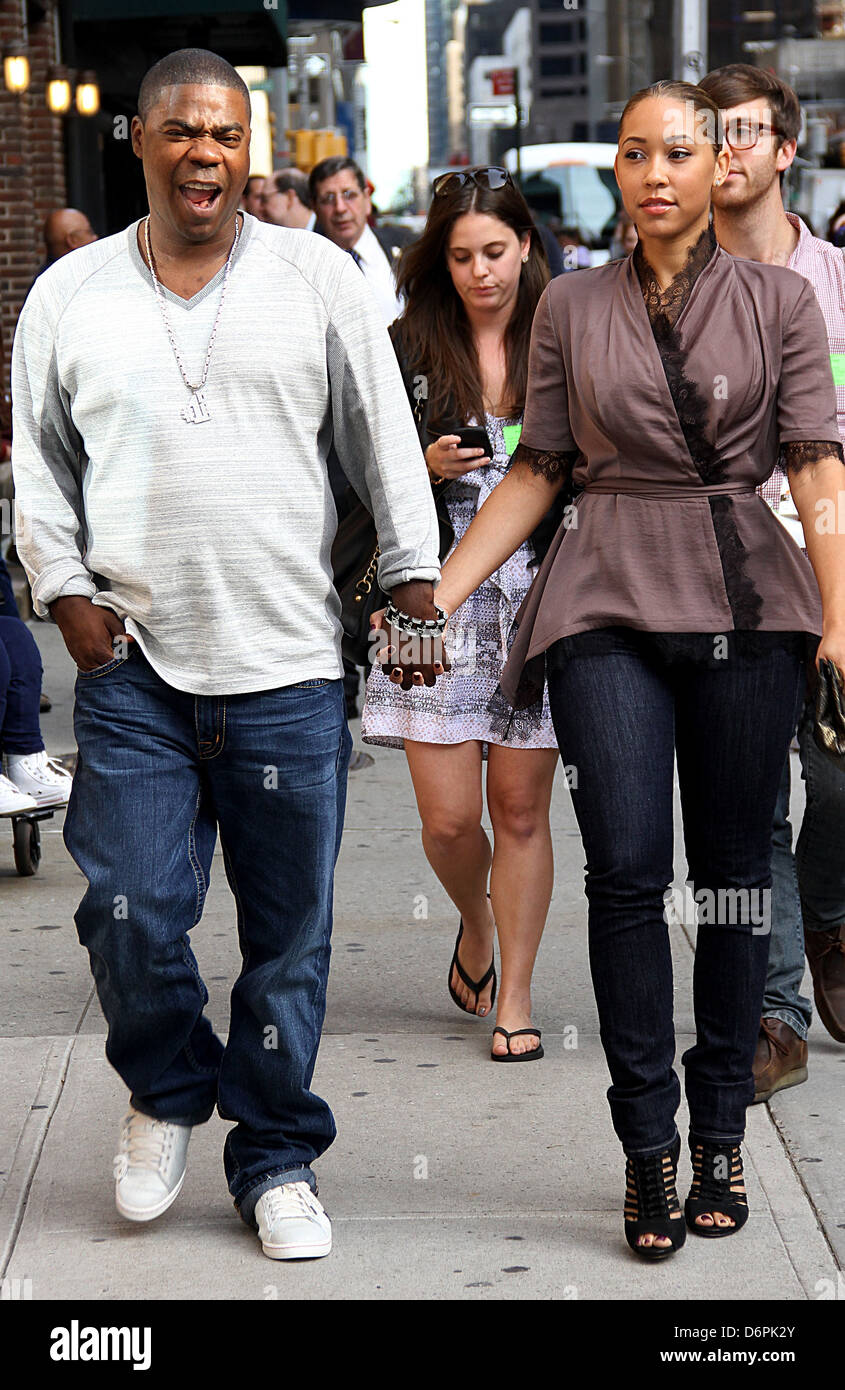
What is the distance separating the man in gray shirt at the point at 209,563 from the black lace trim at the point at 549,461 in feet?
1.04

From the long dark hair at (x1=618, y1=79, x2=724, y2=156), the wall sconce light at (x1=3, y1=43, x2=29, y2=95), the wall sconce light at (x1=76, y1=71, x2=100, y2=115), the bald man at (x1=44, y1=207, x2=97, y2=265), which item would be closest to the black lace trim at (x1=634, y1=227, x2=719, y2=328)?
the long dark hair at (x1=618, y1=79, x2=724, y2=156)

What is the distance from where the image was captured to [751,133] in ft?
13.1

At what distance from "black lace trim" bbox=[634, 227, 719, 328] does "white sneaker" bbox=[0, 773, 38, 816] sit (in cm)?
313

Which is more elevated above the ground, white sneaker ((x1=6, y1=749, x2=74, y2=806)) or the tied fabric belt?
the tied fabric belt

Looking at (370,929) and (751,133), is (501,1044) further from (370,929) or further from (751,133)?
(751,133)

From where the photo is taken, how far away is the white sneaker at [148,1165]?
335cm

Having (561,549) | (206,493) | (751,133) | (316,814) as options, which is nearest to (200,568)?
(206,493)

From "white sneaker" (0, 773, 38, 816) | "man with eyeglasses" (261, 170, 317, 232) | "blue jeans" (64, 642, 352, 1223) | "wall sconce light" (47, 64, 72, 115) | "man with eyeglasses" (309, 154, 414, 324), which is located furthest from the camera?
"wall sconce light" (47, 64, 72, 115)

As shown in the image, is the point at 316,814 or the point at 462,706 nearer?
the point at 316,814

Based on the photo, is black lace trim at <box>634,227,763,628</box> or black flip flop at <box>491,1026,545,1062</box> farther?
black flip flop at <box>491,1026,545,1062</box>

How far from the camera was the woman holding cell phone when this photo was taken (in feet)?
14.2

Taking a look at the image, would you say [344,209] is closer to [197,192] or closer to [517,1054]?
[517,1054]

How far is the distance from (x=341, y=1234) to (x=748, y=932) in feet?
3.01

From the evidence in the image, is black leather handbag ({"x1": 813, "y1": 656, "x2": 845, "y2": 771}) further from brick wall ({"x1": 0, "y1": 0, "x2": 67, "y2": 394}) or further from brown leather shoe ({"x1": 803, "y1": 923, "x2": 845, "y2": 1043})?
brick wall ({"x1": 0, "y1": 0, "x2": 67, "y2": 394})
